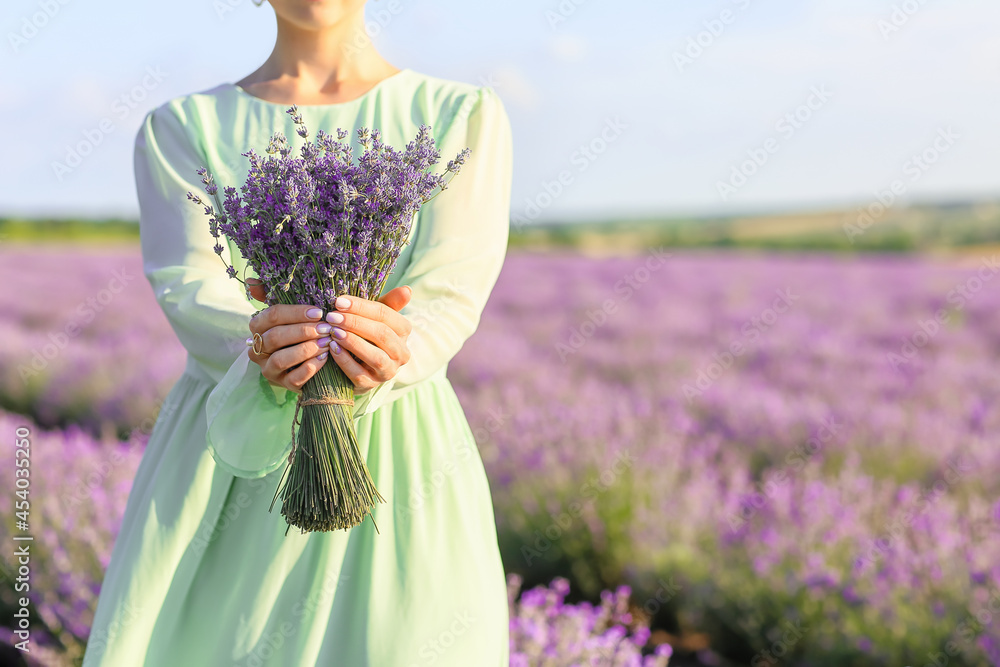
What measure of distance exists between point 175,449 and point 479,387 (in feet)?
13.9

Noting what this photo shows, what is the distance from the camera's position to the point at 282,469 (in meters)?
1.49

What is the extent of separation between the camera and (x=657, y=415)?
4.71 metres

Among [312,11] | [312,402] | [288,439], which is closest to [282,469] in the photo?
[288,439]

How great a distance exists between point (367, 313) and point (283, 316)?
12cm

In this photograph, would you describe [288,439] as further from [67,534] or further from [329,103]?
[67,534]

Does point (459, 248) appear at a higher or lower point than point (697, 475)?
higher

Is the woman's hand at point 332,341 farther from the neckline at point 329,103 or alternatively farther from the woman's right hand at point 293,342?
the neckline at point 329,103

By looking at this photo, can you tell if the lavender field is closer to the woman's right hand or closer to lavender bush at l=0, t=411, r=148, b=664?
lavender bush at l=0, t=411, r=148, b=664

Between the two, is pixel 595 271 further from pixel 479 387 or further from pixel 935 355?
pixel 479 387

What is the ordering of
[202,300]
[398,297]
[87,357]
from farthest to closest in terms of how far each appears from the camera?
1. [87,357]
2. [202,300]
3. [398,297]

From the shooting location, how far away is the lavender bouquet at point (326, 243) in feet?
3.90

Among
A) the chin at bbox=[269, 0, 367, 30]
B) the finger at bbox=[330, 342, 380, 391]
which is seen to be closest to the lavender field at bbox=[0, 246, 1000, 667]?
the finger at bbox=[330, 342, 380, 391]

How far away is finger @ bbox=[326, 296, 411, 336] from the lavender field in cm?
147

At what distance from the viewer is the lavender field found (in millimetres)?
2975
